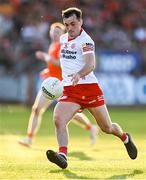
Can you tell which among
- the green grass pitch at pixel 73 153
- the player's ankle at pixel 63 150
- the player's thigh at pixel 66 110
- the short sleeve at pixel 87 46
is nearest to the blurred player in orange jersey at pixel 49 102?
the green grass pitch at pixel 73 153

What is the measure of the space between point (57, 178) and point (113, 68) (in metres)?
17.0

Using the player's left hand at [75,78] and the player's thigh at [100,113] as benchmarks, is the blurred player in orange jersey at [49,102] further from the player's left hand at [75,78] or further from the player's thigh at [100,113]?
the player's left hand at [75,78]

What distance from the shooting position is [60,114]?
1080cm

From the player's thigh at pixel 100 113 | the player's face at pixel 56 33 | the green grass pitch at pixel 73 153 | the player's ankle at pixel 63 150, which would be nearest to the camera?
the green grass pitch at pixel 73 153

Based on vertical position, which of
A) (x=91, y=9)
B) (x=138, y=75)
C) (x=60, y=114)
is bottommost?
(x=138, y=75)

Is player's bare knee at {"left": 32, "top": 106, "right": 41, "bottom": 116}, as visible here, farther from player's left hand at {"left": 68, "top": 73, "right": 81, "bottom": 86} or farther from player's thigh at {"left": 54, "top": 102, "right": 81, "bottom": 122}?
player's left hand at {"left": 68, "top": 73, "right": 81, "bottom": 86}

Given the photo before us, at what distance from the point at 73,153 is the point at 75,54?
11.6ft

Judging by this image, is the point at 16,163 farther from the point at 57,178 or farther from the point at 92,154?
the point at 92,154

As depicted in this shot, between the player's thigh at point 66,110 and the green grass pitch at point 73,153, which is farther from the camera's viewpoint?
the player's thigh at point 66,110

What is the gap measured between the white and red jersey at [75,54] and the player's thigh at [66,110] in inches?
14.2

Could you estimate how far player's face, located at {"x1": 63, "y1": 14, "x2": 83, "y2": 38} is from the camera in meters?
10.9

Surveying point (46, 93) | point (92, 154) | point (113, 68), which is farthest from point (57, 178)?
point (113, 68)

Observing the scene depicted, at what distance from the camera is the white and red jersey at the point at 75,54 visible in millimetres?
10969

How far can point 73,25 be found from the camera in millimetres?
10961
